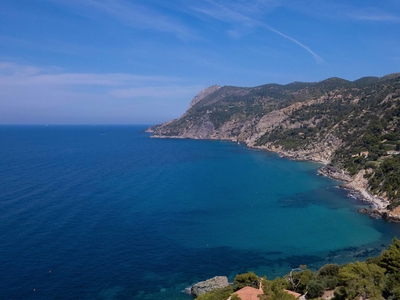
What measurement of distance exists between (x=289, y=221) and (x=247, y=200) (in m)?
14.7

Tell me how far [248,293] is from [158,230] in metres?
25.5

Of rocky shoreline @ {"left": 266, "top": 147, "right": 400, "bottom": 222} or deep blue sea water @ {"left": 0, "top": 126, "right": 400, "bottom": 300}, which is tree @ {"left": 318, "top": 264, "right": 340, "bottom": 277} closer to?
deep blue sea water @ {"left": 0, "top": 126, "right": 400, "bottom": 300}

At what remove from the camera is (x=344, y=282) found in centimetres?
2862

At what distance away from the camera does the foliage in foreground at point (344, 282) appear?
25.3 m

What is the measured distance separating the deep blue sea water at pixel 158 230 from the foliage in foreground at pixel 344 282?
666 cm

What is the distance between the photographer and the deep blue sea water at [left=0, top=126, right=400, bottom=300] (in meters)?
37.9

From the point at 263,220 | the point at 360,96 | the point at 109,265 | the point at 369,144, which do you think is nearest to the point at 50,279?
the point at 109,265

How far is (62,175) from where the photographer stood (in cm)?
8781

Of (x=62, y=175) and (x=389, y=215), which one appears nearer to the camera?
(x=389, y=215)

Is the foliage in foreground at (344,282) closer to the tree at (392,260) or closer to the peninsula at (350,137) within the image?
the tree at (392,260)

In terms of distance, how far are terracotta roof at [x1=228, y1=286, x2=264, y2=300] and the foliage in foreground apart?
3.10ft

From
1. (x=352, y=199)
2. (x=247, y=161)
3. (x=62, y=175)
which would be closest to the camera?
(x=352, y=199)

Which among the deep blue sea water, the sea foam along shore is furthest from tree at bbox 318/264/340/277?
the sea foam along shore

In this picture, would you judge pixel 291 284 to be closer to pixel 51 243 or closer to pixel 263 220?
pixel 263 220
